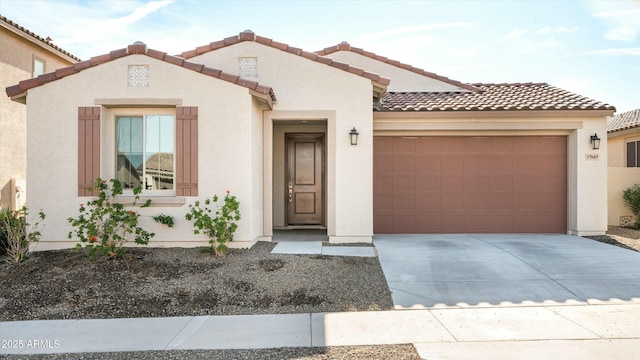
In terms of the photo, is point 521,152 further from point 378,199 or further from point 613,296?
point 613,296

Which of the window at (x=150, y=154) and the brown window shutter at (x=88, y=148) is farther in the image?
the window at (x=150, y=154)

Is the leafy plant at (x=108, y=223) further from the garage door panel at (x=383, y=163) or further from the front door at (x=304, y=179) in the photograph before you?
the garage door panel at (x=383, y=163)

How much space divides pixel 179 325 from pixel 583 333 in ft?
14.8

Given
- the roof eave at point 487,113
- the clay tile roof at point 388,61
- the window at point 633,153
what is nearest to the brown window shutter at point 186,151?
the roof eave at point 487,113

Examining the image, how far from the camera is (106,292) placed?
585cm

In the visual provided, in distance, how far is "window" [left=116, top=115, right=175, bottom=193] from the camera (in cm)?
830

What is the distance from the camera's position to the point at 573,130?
1031 centimetres

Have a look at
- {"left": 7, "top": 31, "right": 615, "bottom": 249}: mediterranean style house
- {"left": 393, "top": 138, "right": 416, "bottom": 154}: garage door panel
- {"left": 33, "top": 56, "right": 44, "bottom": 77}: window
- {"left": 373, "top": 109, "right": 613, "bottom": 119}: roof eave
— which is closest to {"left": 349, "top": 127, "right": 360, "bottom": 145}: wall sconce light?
{"left": 7, "top": 31, "right": 615, "bottom": 249}: mediterranean style house

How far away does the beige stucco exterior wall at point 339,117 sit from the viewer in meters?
Result: 9.15

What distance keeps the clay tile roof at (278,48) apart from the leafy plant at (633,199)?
8.45 m

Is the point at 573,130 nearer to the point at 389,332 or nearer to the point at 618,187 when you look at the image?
the point at 618,187

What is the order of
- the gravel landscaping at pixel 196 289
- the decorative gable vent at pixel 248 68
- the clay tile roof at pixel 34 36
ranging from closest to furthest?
the gravel landscaping at pixel 196 289, the decorative gable vent at pixel 248 68, the clay tile roof at pixel 34 36

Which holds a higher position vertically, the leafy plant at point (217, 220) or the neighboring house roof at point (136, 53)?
the neighboring house roof at point (136, 53)

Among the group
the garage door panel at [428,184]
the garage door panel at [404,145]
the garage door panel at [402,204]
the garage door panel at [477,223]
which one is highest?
the garage door panel at [404,145]
